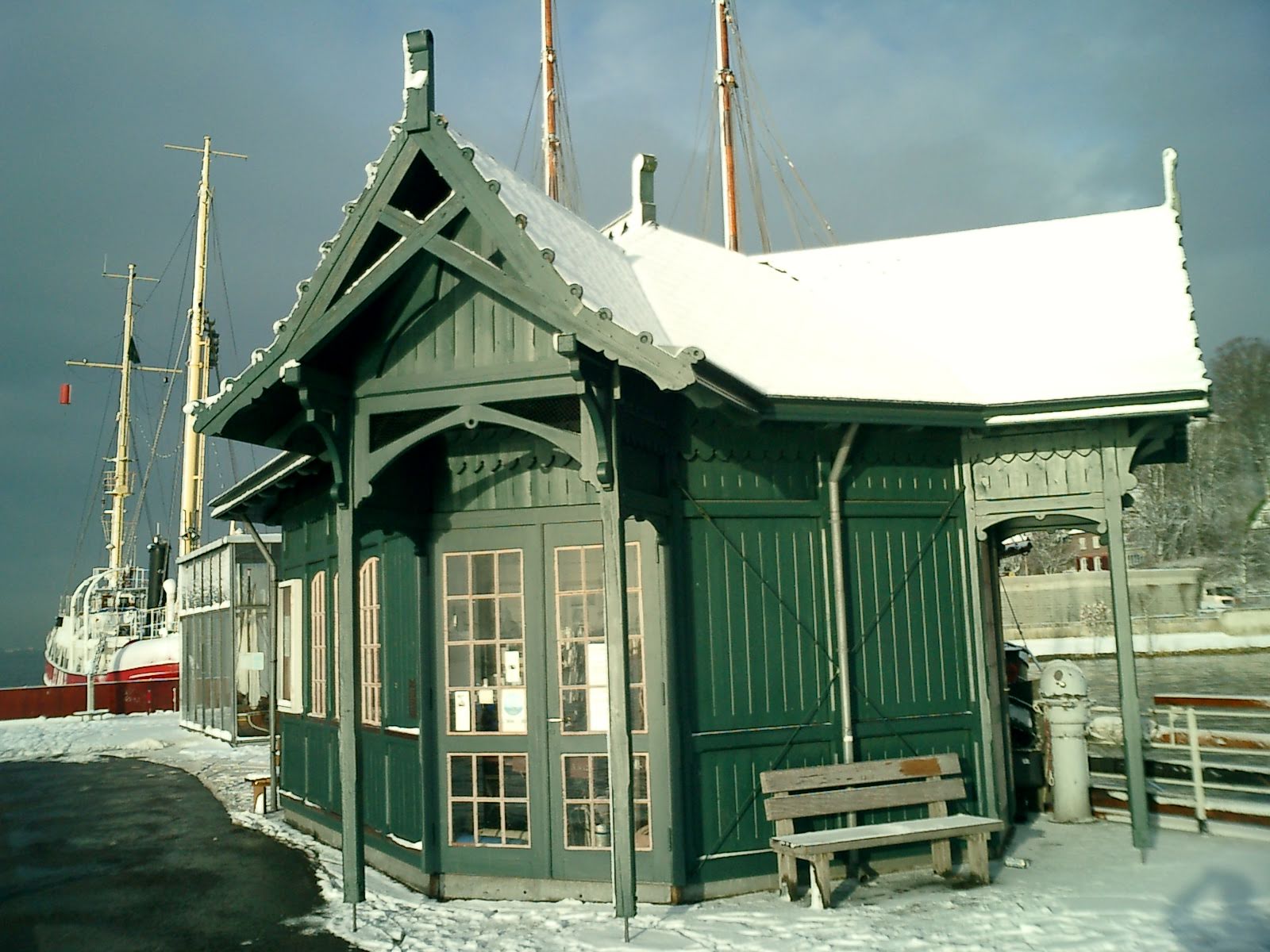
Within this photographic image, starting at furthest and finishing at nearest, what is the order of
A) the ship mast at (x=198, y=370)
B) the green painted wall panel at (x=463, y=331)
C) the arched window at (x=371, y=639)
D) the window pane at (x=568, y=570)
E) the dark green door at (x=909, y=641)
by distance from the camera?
the ship mast at (x=198, y=370), the arched window at (x=371, y=639), the dark green door at (x=909, y=641), the window pane at (x=568, y=570), the green painted wall panel at (x=463, y=331)

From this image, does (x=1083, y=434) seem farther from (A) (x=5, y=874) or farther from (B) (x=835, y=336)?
(A) (x=5, y=874)

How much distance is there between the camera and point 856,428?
862cm

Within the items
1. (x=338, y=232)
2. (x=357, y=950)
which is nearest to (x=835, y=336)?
(x=338, y=232)

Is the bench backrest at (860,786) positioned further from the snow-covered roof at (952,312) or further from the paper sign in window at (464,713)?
the snow-covered roof at (952,312)

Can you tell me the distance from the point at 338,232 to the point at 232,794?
33.5ft

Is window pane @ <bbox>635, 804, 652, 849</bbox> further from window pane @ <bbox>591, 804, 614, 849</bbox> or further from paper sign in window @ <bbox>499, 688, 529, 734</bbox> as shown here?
paper sign in window @ <bbox>499, 688, 529, 734</bbox>

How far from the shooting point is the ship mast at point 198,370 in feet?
113

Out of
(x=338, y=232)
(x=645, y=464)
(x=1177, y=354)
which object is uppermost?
(x=338, y=232)

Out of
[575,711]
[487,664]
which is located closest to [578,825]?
[575,711]

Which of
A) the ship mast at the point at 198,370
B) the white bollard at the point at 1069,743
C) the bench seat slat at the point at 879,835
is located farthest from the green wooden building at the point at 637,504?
the ship mast at the point at 198,370

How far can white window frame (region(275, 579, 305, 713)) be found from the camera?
11.7m

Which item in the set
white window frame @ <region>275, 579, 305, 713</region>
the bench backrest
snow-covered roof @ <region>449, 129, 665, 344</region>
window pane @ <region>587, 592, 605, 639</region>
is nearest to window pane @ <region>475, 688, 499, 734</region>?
window pane @ <region>587, 592, 605, 639</region>

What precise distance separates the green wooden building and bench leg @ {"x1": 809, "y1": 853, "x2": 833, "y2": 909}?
638mm

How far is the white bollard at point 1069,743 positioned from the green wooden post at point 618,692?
5639mm
